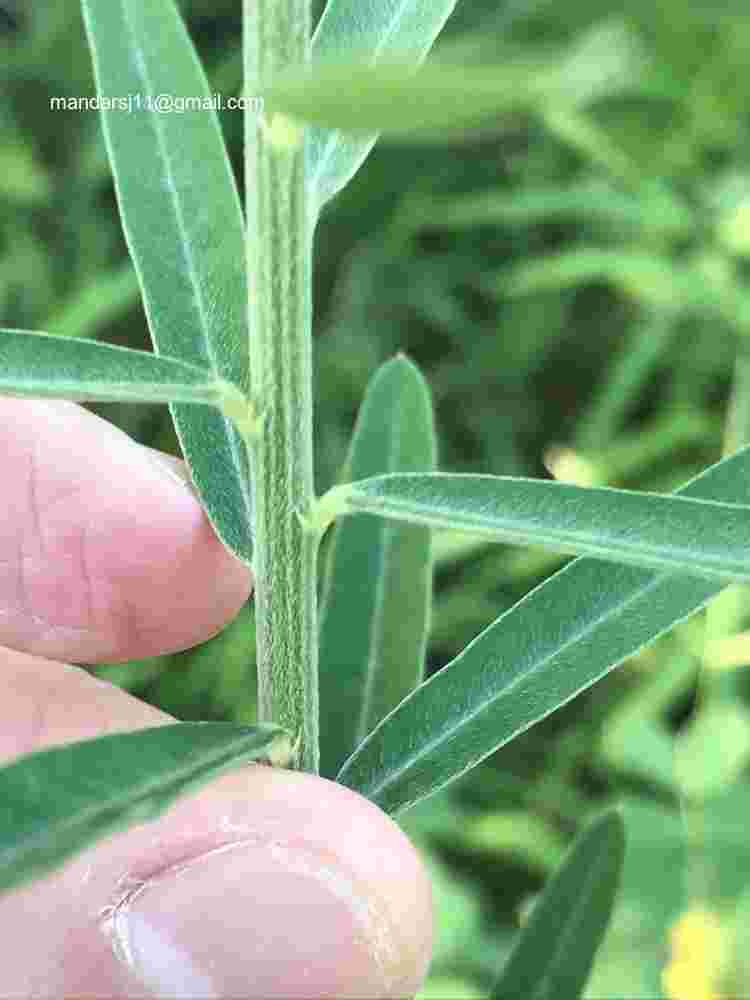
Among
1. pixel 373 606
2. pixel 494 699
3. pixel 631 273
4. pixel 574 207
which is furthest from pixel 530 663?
pixel 574 207

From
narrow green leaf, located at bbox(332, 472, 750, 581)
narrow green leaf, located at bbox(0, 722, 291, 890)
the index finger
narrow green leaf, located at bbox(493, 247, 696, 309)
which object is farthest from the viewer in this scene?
narrow green leaf, located at bbox(493, 247, 696, 309)

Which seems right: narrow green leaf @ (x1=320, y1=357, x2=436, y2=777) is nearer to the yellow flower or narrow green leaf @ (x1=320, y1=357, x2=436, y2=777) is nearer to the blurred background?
the yellow flower

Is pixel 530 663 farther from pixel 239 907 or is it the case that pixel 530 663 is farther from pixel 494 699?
pixel 239 907

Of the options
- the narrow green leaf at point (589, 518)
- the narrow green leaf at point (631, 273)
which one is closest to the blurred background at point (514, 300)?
the narrow green leaf at point (631, 273)

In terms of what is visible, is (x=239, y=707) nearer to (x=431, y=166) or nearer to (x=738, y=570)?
(x=431, y=166)

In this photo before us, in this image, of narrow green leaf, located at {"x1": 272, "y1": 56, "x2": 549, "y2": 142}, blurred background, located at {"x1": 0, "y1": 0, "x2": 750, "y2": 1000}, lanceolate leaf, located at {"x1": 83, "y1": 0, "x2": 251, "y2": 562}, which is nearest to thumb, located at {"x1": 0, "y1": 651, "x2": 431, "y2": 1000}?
lanceolate leaf, located at {"x1": 83, "y1": 0, "x2": 251, "y2": 562}
